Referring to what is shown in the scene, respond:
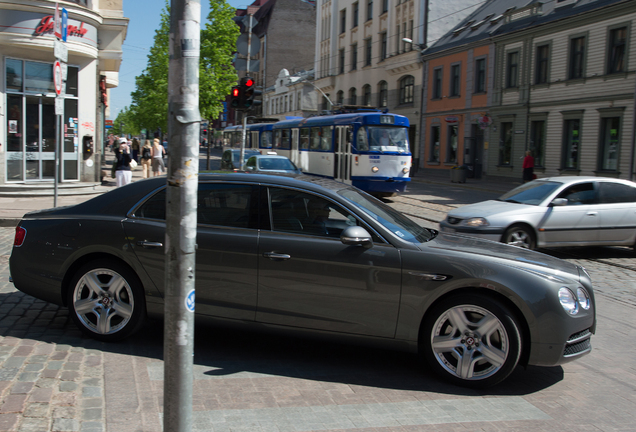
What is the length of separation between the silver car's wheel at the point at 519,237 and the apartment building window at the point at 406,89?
3536 centimetres

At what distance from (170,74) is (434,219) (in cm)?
1307

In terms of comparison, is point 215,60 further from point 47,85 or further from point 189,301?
point 189,301

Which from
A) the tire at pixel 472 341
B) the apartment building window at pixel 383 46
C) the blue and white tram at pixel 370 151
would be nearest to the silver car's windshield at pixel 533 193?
the tire at pixel 472 341

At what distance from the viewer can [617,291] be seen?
8.00m

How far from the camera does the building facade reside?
16.7 meters

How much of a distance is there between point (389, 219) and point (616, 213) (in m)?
6.98

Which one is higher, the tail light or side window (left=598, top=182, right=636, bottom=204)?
side window (left=598, top=182, right=636, bottom=204)

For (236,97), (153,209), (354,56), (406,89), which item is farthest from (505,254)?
(354,56)

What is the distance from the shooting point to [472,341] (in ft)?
14.6

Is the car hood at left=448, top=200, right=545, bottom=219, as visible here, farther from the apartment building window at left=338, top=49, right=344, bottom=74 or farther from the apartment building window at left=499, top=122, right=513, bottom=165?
the apartment building window at left=338, top=49, right=344, bottom=74

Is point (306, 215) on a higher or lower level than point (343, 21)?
lower

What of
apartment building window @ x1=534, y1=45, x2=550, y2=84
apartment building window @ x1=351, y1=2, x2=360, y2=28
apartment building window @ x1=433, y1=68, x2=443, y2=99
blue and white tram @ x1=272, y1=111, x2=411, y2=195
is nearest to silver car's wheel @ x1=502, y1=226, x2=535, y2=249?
blue and white tram @ x1=272, y1=111, x2=411, y2=195

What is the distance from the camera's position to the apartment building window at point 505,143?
1313 inches

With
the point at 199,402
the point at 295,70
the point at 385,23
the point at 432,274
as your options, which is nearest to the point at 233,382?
the point at 199,402
